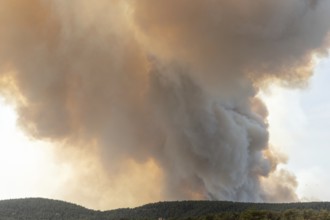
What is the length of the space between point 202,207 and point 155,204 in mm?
28505

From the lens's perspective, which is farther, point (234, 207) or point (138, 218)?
point (138, 218)

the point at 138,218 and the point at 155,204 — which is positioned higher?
the point at 155,204

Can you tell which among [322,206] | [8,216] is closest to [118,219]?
[8,216]

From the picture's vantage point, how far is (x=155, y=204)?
6358 inches

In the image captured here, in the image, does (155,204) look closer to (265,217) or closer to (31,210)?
(31,210)

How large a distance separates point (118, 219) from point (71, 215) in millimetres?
26291

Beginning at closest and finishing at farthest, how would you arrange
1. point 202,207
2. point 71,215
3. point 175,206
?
point 202,207, point 175,206, point 71,215

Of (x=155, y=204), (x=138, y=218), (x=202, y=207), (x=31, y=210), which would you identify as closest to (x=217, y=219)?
(x=202, y=207)

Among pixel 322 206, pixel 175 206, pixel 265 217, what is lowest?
pixel 265 217

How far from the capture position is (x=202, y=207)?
137 m

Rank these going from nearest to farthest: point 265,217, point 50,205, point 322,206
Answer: point 265,217 < point 322,206 < point 50,205

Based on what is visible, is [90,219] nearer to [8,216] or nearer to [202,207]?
[8,216]

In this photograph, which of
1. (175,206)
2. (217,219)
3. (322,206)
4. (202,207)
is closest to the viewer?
(217,219)

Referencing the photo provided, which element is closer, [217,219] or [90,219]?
[217,219]
